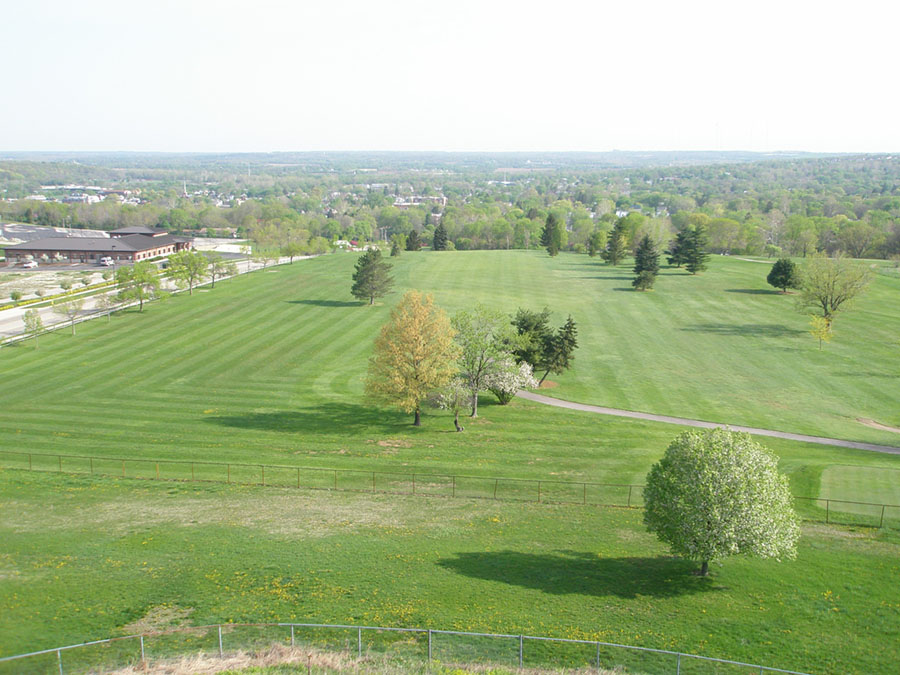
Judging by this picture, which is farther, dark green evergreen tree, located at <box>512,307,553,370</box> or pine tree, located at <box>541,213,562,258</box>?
pine tree, located at <box>541,213,562,258</box>

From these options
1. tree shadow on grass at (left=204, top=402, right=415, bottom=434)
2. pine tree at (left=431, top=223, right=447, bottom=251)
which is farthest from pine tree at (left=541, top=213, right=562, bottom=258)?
tree shadow on grass at (left=204, top=402, right=415, bottom=434)

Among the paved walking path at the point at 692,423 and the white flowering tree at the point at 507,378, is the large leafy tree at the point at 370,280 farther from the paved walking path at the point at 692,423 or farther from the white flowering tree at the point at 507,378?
the white flowering tree at the point at 507,378

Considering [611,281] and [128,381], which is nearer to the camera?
[128,381]

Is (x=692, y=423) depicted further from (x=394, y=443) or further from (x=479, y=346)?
(x=394, y=443)

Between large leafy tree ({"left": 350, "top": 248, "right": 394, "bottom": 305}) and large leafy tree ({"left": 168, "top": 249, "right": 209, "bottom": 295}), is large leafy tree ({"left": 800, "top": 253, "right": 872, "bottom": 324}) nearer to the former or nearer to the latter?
large leafy tree ({"left": 350, "top": 248, "right": 394, "bottom": 305})

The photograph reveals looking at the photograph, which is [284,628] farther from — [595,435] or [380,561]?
A: [595,435]

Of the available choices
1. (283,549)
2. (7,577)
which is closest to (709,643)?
(283,549)
